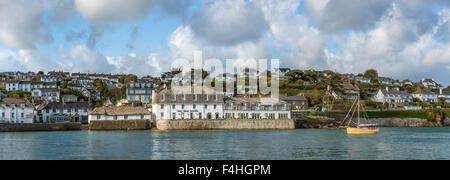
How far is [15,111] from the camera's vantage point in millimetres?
69062

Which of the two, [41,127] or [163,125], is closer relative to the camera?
[163,125]

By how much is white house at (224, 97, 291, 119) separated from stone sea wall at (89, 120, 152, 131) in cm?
1407

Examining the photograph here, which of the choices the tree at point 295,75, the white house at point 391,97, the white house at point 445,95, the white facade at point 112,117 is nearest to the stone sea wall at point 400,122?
the white house at point 391,97

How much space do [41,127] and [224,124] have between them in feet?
96.3

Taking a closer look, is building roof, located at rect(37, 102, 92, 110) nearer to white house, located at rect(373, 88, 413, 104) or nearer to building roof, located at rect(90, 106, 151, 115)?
building roof, located at rect(90, 106, 151, 115)

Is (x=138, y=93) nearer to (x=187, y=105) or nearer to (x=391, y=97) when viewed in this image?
(x=187, y=105)

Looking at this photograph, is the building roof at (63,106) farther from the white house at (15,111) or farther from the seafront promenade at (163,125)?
the seafront promenade at (163,125)

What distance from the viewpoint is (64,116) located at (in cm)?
7462

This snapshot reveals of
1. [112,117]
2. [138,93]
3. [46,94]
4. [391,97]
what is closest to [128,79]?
[138,93]

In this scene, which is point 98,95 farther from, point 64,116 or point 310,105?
point 310,105

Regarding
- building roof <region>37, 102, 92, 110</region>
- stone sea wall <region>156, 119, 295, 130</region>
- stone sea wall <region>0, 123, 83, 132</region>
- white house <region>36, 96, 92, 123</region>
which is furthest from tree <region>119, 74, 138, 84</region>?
stone sea wall <region>156, 119, 295, 130</region>

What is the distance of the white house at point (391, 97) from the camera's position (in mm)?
114250

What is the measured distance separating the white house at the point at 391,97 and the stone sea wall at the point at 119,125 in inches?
2965

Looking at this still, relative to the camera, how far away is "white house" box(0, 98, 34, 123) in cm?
6831
